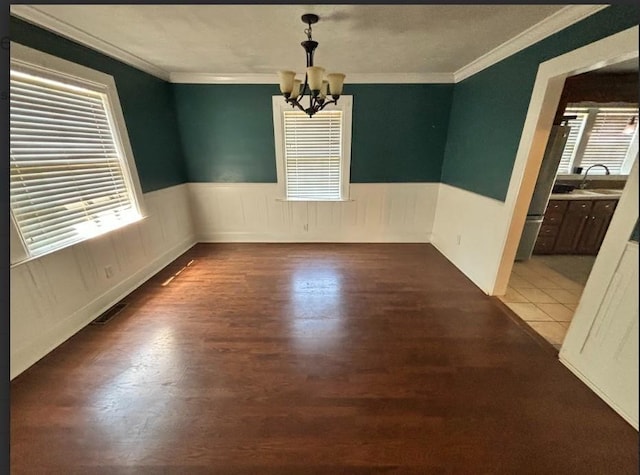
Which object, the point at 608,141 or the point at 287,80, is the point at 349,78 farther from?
the point at 608,141

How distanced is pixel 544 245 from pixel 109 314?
209 inches

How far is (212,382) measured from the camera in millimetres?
1714

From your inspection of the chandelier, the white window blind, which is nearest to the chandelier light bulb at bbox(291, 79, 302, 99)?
the chandelier

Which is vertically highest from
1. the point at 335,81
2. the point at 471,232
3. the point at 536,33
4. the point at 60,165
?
the point at 536,33

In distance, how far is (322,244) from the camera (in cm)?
418

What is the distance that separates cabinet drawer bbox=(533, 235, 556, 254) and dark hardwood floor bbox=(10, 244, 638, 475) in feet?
5.81

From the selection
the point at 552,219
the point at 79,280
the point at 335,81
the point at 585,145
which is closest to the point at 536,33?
the point at 335,81

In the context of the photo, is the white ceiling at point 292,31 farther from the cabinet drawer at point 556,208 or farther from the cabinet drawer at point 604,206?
the cabinet drawer at point 604,206

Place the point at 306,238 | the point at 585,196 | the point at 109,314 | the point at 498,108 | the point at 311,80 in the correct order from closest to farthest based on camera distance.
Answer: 1. the point at 311,80
2. the point at 109,314
3. the point at 498,108
4. the point at 585,196
5. the point at 306,238

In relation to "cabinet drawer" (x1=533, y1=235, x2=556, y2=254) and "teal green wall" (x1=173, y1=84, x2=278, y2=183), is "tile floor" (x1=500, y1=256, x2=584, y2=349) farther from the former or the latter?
"teal green wall" (x1=173, y1=84, x2=278, y2=183)

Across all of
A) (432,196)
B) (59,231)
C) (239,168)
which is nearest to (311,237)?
(239,168)

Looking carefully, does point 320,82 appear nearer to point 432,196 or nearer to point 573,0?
point 573,0

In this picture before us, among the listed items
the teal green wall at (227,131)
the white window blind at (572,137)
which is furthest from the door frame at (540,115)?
the teal green wall at (227,131)

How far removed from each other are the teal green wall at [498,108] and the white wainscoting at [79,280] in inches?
153
